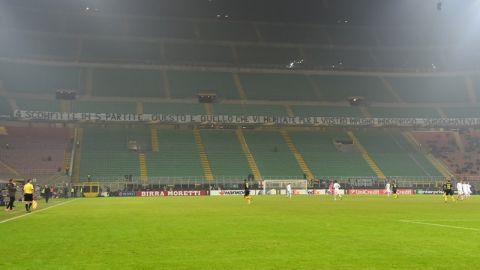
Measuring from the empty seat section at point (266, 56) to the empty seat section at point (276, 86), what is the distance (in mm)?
2113

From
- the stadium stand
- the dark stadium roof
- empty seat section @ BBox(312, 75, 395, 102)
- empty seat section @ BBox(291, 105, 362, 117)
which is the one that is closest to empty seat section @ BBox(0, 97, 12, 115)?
the stadium stand

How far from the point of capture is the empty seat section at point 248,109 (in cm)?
8316

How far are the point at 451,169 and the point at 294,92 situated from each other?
27.6m

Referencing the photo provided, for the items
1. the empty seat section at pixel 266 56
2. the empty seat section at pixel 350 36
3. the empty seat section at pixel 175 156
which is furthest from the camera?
the empty seat section at pixel 350 36

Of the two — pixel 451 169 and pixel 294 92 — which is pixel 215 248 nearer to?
pixel 451 169

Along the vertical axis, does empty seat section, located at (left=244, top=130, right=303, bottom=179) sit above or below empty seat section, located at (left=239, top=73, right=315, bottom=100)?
below

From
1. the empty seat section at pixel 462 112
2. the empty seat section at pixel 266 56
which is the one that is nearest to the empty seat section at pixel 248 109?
the empty seat section at pixel 266 56

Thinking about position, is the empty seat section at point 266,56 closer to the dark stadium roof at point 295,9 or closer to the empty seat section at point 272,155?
the dark stadium roof at point 295,9

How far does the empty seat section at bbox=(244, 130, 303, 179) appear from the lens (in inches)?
2869

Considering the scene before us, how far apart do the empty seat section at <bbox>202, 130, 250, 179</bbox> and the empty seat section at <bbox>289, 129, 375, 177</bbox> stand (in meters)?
9.45

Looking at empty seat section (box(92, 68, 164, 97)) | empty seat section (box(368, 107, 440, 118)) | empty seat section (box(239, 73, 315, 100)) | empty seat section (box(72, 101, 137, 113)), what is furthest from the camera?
empty seat section (box(239, 73, 315, 100))

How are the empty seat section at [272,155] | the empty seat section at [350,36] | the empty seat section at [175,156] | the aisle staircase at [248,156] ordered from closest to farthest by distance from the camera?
1. the empty seat section at [175,156]
2. the aisle staircase at [248,156]
3. the empty seat section at [272,155]
4. the empty seat section at [350,36]

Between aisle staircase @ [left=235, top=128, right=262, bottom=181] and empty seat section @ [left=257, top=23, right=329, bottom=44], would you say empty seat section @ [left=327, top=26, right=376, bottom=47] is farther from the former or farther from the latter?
aisle staircase @ [left=235, top=128, right=262, bottom=181]

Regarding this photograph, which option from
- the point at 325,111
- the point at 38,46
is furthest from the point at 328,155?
the point at 38,46
